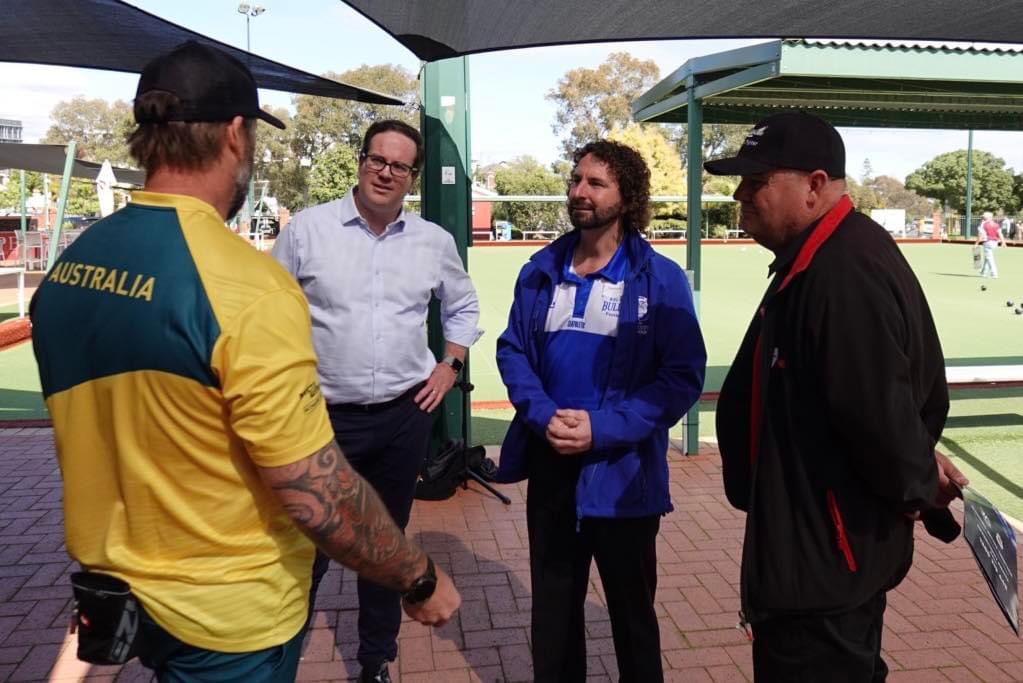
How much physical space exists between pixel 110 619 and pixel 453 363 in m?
2.11

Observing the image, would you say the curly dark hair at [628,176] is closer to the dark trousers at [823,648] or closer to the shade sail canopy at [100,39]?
the dark trousers at [823,648]

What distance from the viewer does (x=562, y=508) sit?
108 inches

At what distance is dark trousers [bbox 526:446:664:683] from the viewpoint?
2.68 meters

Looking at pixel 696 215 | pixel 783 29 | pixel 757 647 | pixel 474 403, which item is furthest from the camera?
pixel 474 403

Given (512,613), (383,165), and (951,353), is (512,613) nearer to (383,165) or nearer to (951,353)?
(383,165)

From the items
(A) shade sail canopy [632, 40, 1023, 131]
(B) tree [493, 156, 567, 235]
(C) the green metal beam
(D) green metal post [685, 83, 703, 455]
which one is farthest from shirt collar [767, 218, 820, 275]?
(B) tree [493, 156, 567, 235]

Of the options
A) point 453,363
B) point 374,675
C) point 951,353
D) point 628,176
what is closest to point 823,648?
point 628,176

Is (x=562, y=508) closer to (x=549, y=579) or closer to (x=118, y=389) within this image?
(x=549, y=579)

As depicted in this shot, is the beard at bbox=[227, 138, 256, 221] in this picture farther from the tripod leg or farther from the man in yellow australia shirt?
the tripod leg

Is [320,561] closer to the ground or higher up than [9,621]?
higher up

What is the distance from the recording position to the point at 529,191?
67438 millimetres

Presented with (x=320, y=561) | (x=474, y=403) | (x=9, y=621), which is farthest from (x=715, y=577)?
(x=474, y=403)

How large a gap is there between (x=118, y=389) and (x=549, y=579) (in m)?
1.73

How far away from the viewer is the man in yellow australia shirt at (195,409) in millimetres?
1343
